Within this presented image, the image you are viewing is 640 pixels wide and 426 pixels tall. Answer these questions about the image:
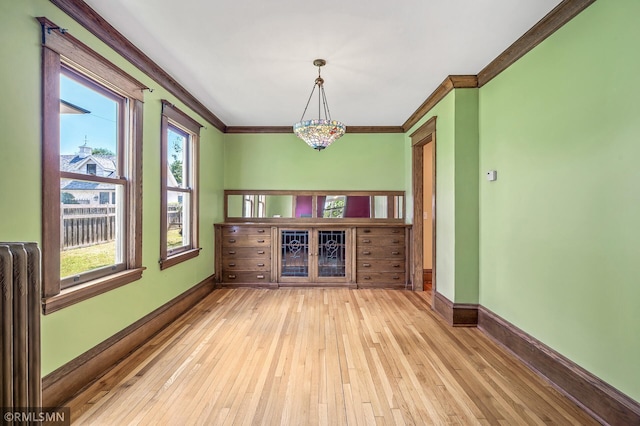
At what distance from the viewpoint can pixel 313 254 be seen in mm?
4977

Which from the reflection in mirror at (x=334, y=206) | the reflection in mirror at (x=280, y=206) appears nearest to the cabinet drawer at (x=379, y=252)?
the reflection in mirror at (x=334, y=206)

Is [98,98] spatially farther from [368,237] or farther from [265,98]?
[368,237]

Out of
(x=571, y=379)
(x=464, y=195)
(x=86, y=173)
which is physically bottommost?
(x=571, y=379)

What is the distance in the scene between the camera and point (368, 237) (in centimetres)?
498

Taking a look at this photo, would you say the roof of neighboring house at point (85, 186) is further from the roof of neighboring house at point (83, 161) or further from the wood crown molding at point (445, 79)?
the wood crown molding at point (445, 79)

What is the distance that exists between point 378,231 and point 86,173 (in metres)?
3.81

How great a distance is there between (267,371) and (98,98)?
8.24 feet

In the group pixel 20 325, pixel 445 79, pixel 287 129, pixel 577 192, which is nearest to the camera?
pixel 20 325

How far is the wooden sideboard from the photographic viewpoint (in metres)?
4.97

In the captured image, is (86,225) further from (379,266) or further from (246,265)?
(379,266)

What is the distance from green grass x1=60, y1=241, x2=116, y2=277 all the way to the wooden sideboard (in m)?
2.35

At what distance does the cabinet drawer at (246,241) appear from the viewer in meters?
4.97

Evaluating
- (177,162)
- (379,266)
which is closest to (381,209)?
(379,266)

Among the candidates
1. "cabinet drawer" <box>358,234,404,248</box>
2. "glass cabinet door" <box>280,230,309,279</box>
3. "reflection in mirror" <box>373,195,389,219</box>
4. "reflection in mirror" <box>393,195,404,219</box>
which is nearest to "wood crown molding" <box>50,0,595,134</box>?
"reflection in mirror" <box>393,195,404,219</box>
